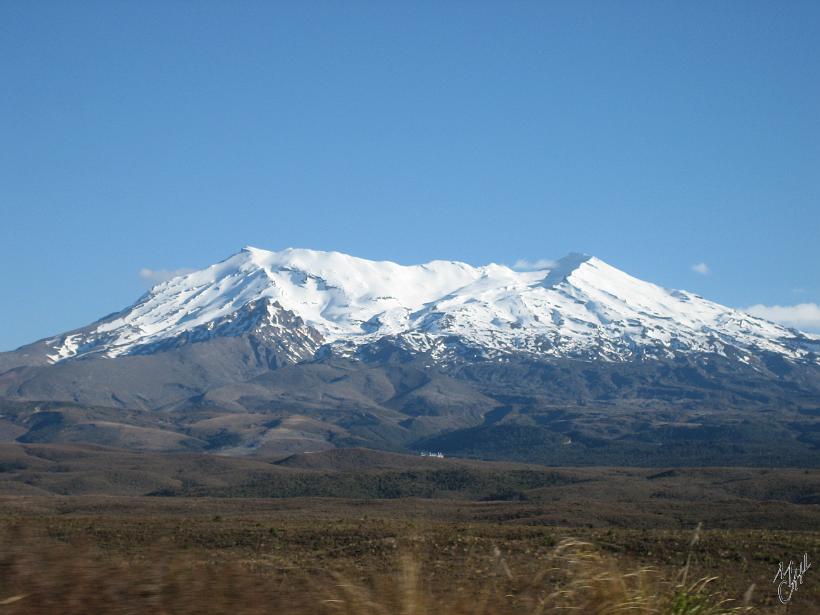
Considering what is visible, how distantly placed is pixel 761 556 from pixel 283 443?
524ft

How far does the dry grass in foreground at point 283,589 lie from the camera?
5.95m

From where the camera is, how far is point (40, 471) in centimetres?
11406

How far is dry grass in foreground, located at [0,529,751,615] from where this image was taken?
595 cm

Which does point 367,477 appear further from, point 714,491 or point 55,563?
point 55,563

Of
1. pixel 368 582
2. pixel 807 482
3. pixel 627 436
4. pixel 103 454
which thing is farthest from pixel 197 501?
pixel 627 436

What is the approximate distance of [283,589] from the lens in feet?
21.1

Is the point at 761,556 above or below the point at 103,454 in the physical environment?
below

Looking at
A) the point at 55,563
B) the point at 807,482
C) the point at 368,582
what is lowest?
the point at 807,482
